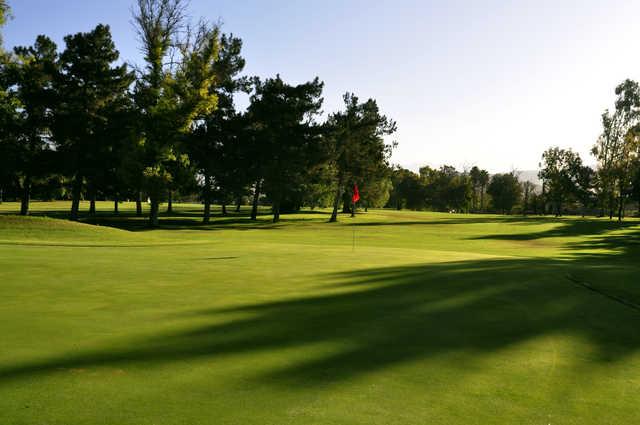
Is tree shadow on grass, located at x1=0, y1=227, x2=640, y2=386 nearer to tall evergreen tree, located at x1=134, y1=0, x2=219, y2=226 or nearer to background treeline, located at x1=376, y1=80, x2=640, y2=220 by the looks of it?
tall evergreen tree, located at x1=134, y1=0, x2=219, y2=226

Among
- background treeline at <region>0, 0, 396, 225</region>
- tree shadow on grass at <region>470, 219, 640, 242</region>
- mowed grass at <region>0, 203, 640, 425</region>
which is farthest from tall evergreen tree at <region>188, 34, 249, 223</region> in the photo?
mowed grass at <region>0, 203, 640, 425</region>

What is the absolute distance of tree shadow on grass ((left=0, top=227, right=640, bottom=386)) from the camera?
4.98 meters

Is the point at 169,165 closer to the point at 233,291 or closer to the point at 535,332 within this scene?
the point at 233,291

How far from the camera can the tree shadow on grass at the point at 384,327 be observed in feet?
16.3

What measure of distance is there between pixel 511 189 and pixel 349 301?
151 m

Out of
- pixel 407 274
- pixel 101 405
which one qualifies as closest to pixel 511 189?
pixel 407 274

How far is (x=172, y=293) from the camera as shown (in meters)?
8.84

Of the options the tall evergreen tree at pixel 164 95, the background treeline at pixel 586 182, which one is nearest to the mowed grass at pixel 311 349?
the tall evergreen tree at pixel 164 95

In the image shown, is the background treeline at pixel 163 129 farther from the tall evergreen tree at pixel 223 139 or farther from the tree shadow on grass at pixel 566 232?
the tree shadow on grass at pixel 566 232

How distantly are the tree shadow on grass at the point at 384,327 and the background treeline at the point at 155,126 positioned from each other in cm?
3375

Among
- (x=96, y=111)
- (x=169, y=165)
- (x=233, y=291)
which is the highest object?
(x=96, y=111)

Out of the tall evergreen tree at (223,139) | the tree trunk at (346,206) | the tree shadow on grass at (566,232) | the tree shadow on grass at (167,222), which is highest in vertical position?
the tall evergreen tree at (223,139)

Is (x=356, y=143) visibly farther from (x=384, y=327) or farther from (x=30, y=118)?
(x=384, y=327)

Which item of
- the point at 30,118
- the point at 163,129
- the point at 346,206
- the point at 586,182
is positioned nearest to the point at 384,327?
the point at 163,129
